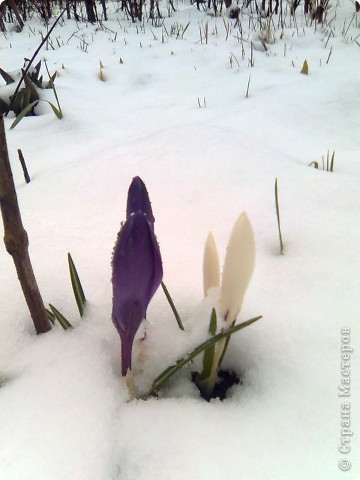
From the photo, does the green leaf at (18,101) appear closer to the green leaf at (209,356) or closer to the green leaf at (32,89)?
the green leaf at (32,89)

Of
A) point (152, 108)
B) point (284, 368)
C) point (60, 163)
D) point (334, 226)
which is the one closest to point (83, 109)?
point (152, 108)

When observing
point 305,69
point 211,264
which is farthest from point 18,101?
point 211,264

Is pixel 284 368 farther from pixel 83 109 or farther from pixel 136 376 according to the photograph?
pixel 83 109

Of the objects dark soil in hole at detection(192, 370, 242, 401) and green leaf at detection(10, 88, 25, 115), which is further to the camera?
green leaf at detection(10, 88, 25, 115)

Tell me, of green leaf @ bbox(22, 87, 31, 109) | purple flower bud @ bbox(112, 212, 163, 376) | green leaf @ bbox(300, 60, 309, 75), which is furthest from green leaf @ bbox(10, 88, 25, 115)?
purple flower bud @ bbox(112, 212, 163, 376)

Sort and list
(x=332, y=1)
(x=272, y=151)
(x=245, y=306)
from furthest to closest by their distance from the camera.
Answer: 1. (x=332, y=1)
2. (x=272, y=151)
3. (x=245, y=306)

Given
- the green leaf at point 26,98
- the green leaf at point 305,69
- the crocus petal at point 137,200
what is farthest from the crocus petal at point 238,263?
the green leaf at point 305,69

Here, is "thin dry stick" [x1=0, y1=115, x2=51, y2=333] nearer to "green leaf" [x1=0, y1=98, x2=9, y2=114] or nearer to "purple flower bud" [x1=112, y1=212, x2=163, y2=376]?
"purple flower bud" [x1=112, y1=212, x2=163, y2=376]
